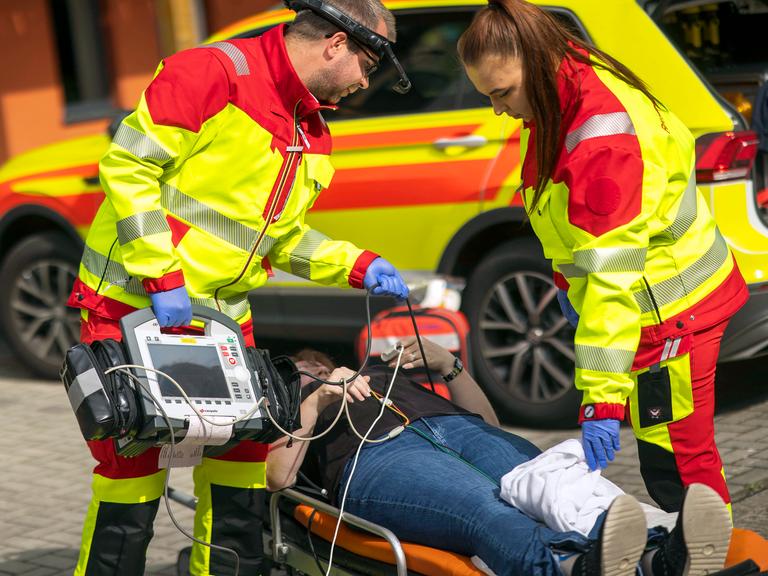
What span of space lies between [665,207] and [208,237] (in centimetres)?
124

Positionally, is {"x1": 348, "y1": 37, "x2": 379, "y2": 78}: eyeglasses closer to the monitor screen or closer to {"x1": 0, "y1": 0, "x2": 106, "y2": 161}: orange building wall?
the monitor screen

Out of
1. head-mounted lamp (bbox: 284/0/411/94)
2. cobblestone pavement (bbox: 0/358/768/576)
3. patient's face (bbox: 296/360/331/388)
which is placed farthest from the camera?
cobblestone pavement (bbox: 0/358/768/576)

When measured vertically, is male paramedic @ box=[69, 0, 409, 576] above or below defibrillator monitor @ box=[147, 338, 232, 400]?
above

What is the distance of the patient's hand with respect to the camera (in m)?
3.92

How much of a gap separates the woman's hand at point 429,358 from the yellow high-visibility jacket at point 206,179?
74 cm

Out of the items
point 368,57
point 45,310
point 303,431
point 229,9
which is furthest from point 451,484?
point 229,9

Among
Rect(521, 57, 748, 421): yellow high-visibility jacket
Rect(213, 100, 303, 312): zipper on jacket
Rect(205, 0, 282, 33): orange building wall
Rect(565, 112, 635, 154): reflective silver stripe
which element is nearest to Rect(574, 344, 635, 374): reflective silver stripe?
Rect(521, 57, 748, 421): yellow high-visibility jacket

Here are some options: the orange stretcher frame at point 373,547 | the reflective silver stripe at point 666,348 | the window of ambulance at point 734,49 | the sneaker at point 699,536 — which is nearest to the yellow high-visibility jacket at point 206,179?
the orange stretcher frame at point 373,547

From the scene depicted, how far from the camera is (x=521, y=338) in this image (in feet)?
19.6

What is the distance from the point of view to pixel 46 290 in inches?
297

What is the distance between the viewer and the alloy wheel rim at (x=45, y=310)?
7.48 metres

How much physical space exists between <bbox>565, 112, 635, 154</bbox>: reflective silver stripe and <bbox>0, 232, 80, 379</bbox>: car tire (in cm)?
478

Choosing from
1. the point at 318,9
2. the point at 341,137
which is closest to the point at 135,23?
the point at 341,137

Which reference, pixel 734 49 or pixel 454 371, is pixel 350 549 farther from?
pixel 734 49
